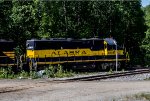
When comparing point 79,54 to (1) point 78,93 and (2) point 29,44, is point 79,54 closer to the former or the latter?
(2) point 29,44

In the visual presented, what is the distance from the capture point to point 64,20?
47750 millimetres

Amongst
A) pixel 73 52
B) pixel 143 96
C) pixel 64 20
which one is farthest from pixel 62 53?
pixel 143 96

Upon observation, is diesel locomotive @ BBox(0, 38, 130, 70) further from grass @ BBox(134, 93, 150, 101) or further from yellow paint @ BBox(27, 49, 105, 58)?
grass @ BBox(134, 93, 150, 101)

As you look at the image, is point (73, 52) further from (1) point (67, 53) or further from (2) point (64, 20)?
(2) point (64, 20)

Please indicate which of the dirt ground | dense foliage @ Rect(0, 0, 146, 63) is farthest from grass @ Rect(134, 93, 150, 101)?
dense foliage @ Rect(0, 0, 146, 63)

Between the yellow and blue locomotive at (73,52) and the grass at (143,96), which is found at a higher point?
the yellow and blue locomotive at (73,52)

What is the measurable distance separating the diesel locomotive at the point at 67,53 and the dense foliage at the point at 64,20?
32.2 feet

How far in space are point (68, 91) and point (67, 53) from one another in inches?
650

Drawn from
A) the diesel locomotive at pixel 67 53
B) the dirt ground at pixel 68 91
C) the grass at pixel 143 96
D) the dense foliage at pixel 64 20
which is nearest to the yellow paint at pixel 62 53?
the diesel locomotive at pixel 67 53

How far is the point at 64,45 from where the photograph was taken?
34656 millimetres

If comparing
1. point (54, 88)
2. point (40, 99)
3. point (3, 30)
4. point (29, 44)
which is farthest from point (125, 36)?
point (40, 99)

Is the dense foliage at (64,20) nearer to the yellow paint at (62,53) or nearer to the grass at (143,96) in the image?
the yellow paint at (62,53)

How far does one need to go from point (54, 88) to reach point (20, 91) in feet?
6.30

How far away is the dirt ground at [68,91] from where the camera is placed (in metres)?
16.2
